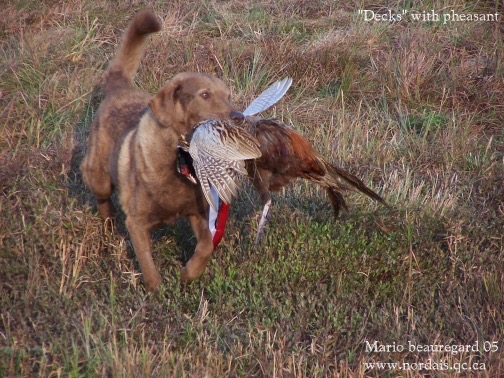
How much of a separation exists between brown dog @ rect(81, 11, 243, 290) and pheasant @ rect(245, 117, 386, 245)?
255mm

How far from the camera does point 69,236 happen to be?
5.70 m

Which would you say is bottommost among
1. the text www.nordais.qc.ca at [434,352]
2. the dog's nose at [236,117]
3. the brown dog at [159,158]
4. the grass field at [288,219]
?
the grass field at [288,219]

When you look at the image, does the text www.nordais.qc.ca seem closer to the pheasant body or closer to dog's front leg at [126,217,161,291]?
the pheasant body

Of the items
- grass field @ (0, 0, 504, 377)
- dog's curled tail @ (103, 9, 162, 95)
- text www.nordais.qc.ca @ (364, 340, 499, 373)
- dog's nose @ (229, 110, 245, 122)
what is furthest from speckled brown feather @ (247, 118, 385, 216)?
dog's curled tail @ (103, 9, 162, 95)

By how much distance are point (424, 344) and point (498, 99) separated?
12.8 feet

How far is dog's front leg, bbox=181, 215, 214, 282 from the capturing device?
536 centimetres

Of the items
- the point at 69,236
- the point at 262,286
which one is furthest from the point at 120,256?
the point at 262,286

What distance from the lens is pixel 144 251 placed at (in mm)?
5410

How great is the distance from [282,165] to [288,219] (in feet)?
2.18

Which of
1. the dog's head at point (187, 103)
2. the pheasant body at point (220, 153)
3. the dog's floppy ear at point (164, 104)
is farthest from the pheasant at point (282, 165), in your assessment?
the dog's floppy ear at point (164, 104)

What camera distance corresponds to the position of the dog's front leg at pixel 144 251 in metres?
5.38

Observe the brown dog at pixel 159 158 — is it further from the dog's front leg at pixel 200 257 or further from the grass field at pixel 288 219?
the grass field at pixel 288 219

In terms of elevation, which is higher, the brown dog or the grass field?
the brown dog

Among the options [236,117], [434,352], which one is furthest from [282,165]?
[434,352]
